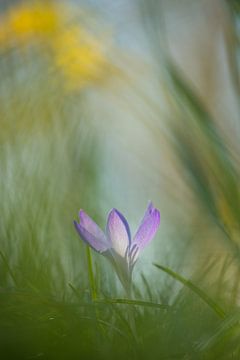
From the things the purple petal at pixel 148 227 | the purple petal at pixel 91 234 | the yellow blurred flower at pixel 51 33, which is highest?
the yellow blurred flower at pixel 51 33

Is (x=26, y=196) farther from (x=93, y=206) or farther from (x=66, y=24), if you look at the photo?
(x=66, y=24)

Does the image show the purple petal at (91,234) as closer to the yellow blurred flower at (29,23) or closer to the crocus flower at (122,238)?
the crocus flower at (122,238)

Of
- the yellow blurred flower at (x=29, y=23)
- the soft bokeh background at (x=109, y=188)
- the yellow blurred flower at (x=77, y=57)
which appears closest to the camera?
the soft bokeh background at (x=109, y=188)

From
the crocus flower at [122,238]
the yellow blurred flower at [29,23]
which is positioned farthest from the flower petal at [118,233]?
the yellow blurred flower at [29,23]

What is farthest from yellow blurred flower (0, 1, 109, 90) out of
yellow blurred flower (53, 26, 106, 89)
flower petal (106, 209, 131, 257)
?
flower petal (106, 209, 131, 257)

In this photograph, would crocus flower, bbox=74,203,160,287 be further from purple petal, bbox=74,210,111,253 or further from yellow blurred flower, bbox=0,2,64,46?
yellow blurred flower, bbox=0,2,64,46

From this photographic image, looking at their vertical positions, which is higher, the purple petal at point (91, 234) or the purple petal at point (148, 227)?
the purple petal at point (91, 234)

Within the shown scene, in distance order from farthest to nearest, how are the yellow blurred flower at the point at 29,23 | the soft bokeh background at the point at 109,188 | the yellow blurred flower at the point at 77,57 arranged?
the yellow blurred flower at the point at 77,57
the yellow blurred flower at the point at 29,23
the soft bokeh background at the point at 109,188

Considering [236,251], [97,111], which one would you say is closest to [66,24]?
[97,111]
